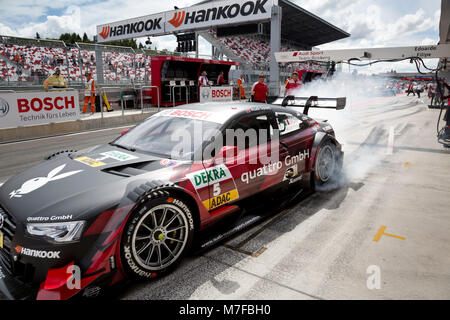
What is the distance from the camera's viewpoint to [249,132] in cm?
360

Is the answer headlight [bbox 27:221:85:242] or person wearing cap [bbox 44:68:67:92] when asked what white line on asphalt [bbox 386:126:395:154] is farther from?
person wearing cap [bbox 44:68:67:92]

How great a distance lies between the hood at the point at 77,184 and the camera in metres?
2.21

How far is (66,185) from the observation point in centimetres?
251

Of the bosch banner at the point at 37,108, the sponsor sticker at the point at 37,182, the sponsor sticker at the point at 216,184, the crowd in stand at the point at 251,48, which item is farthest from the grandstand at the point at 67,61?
the sponsor sticker at the point at 216,184

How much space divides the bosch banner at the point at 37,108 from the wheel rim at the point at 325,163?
8465mm

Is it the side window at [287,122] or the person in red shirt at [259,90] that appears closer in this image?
the side window at [287,122]

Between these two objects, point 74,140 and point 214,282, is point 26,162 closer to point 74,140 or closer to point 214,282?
point 74,140

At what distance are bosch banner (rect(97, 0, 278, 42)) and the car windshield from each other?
809 inches

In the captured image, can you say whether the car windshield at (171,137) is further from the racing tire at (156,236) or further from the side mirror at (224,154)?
the racing tire at (156,236)

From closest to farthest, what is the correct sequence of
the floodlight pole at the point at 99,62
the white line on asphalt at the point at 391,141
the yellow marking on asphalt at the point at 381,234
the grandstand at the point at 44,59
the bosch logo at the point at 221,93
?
1. the yellow marking on asphalt at the point at 381,234
2. the white line on asphalt at the point at 391,141
3. the grandstand at the point at 44,59
4. the bosch logo at the point at 221,93
5. the floodlight pole at the point at 99,62

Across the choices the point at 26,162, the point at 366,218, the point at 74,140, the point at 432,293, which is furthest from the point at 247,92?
the point at 432,293

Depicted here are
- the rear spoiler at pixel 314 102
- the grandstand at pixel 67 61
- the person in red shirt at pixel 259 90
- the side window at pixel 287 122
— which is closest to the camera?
the side window at pixel 287 122

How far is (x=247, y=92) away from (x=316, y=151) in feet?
63.6

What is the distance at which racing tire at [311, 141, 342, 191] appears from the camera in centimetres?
458
